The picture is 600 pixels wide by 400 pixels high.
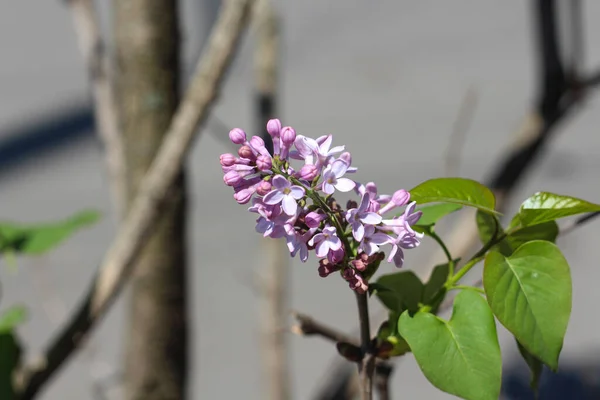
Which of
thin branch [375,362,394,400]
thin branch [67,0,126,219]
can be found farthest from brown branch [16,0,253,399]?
thin branch [375,362,394,400]

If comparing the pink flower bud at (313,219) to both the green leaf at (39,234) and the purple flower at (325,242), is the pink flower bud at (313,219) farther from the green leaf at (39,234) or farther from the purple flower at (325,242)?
the green leaf at (39,234)

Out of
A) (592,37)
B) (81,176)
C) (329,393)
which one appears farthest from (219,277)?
(592,37)

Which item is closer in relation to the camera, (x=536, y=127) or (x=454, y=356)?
(x=454, y=356)

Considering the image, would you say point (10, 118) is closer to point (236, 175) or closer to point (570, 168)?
point (570, 168)

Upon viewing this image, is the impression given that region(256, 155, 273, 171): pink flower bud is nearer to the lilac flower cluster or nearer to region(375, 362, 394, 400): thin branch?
the lilac flower cluster

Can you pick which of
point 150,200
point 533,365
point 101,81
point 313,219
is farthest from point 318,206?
point 101,81
